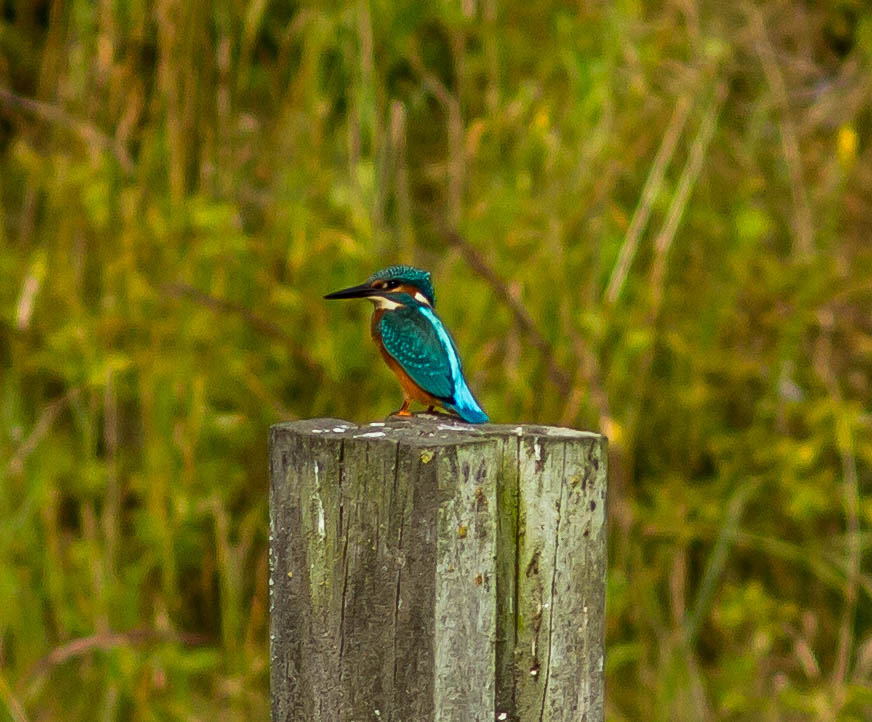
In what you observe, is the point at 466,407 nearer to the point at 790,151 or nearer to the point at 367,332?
the point at 367,332

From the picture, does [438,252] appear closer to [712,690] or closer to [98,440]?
[98,440]

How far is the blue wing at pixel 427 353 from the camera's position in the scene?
6.68 feet

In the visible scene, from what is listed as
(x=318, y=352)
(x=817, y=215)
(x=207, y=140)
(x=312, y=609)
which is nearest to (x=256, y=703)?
(x=318, y=352)

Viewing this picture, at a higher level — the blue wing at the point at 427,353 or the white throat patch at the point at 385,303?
the white throat patch at the point at 385,303

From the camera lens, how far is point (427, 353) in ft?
6.84

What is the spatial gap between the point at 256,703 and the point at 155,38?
6.79 feet

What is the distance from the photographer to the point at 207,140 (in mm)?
3955

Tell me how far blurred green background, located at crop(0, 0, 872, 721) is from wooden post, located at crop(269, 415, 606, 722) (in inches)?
71.2

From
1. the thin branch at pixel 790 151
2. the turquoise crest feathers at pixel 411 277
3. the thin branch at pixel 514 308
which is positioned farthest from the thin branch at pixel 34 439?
the thin branch at pixel 790 151

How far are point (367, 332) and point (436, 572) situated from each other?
231 centimetres

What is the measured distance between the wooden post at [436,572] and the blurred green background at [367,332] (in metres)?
1.81

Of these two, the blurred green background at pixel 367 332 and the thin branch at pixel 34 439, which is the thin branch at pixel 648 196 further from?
the thin branch at pixel 34 439

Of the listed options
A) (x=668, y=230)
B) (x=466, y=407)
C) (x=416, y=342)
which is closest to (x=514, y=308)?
(x=668, y=230)

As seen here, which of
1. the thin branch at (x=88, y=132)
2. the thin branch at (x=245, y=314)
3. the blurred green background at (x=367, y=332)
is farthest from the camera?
the thin branch at (x=88, y=132)
